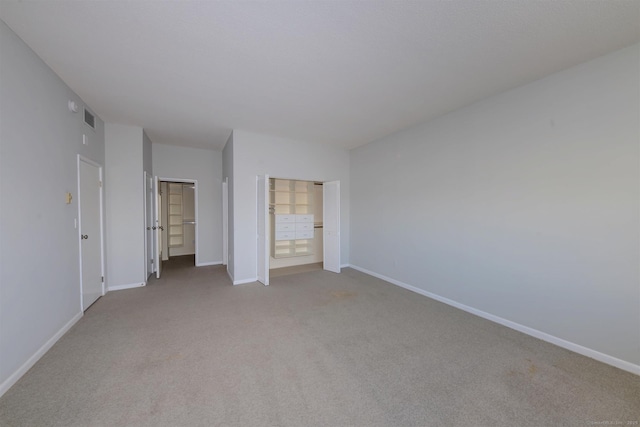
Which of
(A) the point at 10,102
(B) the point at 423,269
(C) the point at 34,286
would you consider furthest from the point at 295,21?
(B) the point at 423,269

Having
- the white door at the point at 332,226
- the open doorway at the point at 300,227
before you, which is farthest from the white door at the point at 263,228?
the white door at the point at 332,226

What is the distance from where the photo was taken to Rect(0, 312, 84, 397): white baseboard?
6.07 feet

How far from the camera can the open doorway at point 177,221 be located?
682cm

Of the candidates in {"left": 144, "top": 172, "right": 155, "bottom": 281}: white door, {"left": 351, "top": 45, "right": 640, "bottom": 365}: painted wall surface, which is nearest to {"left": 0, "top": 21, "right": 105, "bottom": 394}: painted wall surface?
{"left": 144, "top": 172, "right": 155, "bottom": 281}: white door

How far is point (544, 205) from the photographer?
2633mm

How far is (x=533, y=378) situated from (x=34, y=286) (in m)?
4.44

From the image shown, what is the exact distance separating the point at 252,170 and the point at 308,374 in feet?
11.6

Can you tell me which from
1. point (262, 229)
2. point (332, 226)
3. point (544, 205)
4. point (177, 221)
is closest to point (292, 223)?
point (332, 226)

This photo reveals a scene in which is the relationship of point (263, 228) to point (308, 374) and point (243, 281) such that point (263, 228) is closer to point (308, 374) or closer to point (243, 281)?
point (243, 281)

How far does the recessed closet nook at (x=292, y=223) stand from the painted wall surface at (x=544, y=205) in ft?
8.92

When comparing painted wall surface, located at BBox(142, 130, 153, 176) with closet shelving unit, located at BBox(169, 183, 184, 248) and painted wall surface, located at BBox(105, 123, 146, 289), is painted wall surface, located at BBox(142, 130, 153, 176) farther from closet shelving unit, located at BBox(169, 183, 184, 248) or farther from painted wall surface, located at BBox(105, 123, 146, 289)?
closet shelving unit, located at BBox(169, 183, 184, 248)

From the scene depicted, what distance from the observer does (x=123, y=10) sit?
174 cm

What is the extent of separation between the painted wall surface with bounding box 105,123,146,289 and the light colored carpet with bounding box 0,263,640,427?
994 mm

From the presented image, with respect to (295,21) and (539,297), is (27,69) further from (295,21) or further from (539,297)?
(539,297)
